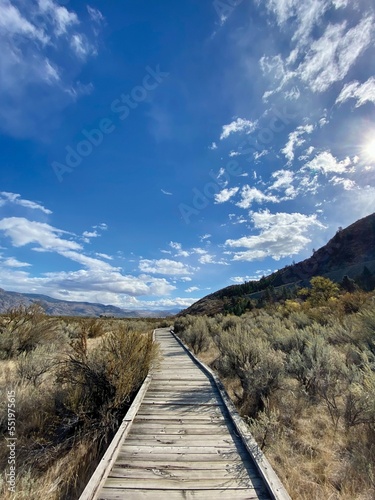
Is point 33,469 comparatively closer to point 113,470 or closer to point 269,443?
point 113,470

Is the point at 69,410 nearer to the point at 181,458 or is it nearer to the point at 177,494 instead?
the point at 181,458

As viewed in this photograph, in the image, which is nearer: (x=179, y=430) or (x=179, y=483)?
(x=179, y=483)

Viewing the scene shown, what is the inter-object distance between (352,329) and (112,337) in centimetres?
643

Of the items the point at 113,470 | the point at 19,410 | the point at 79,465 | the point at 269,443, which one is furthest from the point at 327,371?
the point at 19,410

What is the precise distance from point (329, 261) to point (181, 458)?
335ft

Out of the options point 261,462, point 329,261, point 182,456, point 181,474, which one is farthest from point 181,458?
point 329,261

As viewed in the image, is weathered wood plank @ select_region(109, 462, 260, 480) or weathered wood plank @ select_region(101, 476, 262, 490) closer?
weathered wood plank @ select_region(101, 476, 262, 490)

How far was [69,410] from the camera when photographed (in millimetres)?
4332

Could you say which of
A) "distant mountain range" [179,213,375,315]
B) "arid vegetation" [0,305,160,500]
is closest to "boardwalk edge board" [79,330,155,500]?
"arid vegetation" [0,305,160,500]

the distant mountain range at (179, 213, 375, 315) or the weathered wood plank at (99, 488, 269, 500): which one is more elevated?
the distant mountain range at (179, 213, 375, 315)

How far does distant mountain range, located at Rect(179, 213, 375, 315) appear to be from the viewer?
8114cm

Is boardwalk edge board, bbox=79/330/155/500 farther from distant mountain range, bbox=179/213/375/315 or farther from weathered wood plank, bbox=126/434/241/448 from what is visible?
distant mountain range, bbox=179/213/375/315

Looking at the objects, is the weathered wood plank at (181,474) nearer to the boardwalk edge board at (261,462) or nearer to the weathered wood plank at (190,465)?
the weathered wood plank at (190,465)

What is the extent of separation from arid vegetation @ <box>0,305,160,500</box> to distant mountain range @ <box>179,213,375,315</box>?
73.1m
